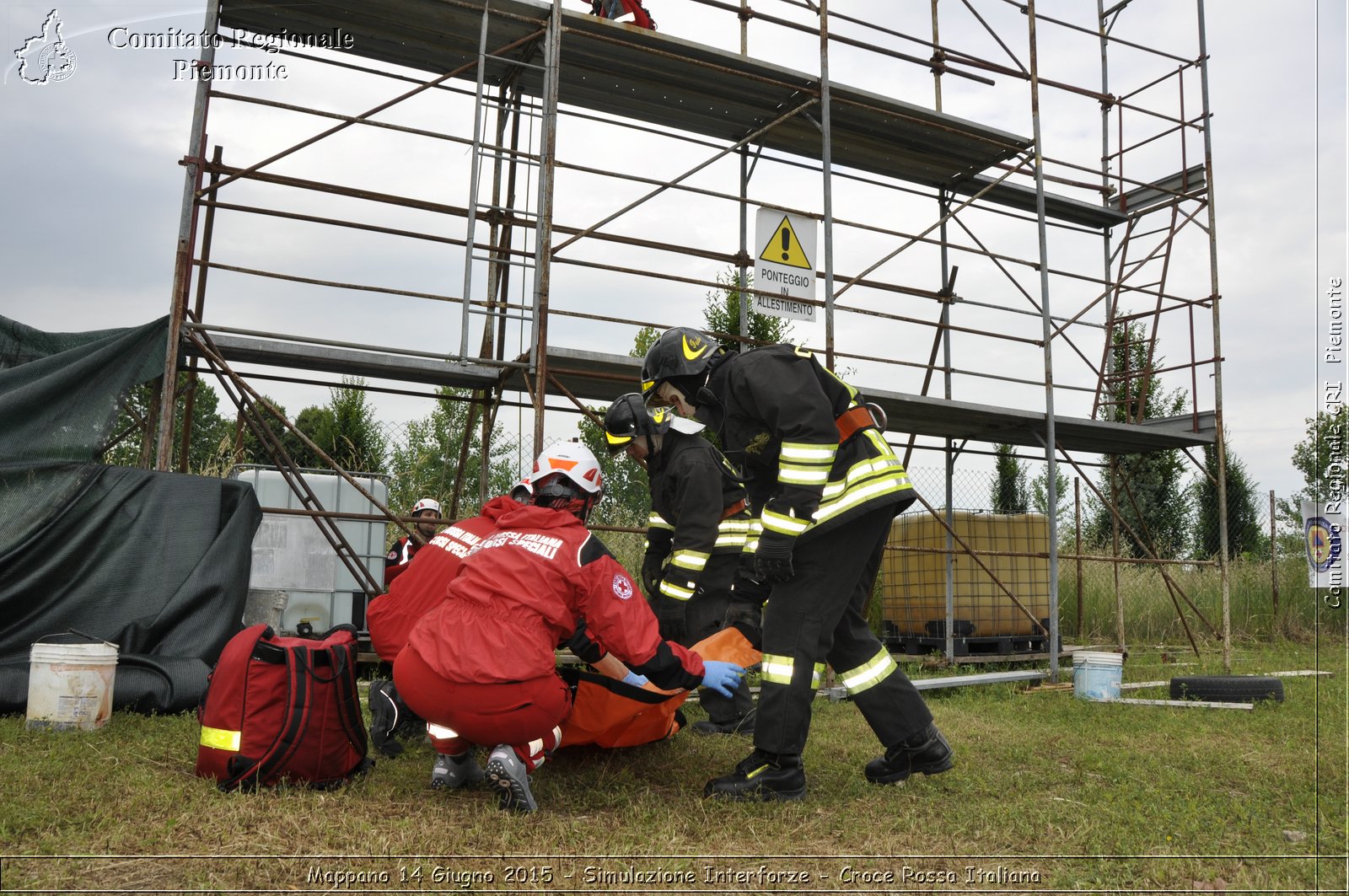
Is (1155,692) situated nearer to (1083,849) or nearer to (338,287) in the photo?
(1083,849)

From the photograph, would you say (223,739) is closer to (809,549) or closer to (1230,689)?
(809,549)

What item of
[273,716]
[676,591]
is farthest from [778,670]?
[273,716]

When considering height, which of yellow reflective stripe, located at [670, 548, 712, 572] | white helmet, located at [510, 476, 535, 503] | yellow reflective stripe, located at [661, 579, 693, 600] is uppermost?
white helmet, located at [510, 476, 535, 503]

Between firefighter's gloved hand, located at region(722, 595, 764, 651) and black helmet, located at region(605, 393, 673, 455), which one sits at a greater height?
black helmet, located at region(605, 393, 673, 455)

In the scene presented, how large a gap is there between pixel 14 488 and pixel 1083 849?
5900 millimetres

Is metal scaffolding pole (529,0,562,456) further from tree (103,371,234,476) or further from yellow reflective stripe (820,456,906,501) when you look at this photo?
yellow reflective stripe (820,456,906,501)

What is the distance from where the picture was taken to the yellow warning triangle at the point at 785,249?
8.84 meters

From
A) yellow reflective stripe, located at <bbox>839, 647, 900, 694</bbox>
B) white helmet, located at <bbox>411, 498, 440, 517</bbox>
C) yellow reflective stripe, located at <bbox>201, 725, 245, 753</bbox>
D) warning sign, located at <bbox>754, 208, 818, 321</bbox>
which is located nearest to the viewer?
yellow reflective stripe, located at <bbox>201, 725, 245, 753</bbox>

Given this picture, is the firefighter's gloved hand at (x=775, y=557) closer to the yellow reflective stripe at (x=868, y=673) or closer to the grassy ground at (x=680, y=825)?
the yellow reflective stripe at (x=868, y=673)

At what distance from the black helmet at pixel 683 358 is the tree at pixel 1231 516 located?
13.9 metres

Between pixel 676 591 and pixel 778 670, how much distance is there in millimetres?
1246

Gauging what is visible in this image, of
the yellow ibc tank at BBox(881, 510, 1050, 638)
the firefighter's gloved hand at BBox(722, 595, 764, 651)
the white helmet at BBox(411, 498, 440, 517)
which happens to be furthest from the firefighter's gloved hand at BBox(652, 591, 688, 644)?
the yellow ibc tank at BBox(881, 510, 1050, 638)

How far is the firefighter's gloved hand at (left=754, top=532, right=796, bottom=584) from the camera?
4.00 metres

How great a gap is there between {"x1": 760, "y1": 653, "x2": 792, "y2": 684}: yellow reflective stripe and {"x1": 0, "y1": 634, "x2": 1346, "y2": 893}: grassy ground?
1.63ft
